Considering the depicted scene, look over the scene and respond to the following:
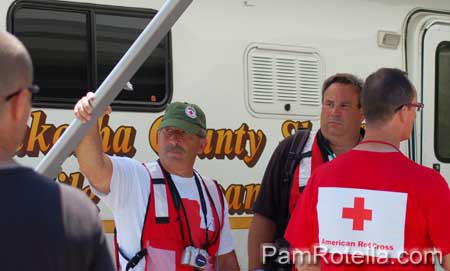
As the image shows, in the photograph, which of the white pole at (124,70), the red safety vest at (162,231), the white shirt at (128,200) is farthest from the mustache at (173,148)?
the white pole at (124,70)

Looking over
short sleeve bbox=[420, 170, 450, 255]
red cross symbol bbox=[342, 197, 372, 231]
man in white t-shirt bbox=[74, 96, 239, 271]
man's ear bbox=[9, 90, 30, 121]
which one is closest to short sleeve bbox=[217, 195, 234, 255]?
Result: man in white t-shirt bbox=[74, 96, 239, 271]

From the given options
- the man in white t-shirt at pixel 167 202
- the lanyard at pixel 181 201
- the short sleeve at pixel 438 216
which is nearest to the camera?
the short sleeve at pixel 438 216

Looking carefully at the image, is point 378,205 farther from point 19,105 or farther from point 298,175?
point 19,105

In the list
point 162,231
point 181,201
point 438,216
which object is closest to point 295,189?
point 181,201

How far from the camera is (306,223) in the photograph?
2664mm

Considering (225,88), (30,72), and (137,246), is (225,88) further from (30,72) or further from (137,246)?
(30,72)

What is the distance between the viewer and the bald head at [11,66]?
153cm

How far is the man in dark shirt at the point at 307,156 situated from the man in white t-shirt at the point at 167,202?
0.19m

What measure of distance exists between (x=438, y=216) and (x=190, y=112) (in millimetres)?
1270

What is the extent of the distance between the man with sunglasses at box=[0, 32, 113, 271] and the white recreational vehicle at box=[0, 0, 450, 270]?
1855mm

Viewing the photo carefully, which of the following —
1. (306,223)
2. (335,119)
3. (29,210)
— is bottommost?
(306,223)

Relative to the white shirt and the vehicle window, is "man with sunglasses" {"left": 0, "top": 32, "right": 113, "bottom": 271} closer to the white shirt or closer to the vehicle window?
the white shirt

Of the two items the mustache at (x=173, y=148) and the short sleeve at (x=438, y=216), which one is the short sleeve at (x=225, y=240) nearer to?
the mustache at (x=173, y=148)

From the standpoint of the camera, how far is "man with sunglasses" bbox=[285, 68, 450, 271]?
2.50m
